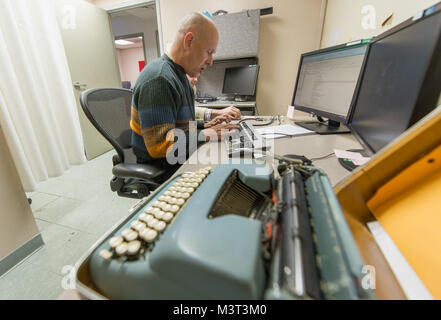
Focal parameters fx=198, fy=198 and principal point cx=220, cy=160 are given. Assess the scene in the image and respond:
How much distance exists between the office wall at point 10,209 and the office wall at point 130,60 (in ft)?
24.1

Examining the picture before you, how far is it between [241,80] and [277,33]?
66 cm

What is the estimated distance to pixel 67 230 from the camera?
137cm

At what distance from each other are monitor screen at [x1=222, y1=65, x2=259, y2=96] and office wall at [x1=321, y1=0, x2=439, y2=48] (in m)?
0.76

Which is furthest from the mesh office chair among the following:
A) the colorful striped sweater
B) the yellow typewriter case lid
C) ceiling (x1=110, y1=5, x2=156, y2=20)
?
ceiling (x1=110, y1=5, x2=156, y2=20)

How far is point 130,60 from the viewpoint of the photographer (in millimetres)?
7418

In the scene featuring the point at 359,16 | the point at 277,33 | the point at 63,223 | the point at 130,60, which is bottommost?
the point at 63,223

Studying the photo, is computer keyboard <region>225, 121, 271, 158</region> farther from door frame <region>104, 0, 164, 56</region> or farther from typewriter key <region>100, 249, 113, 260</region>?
door frame <region>104, 0, 164, 56</region>

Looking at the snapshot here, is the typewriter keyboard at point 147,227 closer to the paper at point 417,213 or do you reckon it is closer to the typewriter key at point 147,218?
the typewriter key at point 147,218

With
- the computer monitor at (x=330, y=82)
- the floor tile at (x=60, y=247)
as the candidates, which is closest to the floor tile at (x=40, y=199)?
the floor tile at (x=60, y=247)

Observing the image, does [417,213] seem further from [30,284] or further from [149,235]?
[30,284]

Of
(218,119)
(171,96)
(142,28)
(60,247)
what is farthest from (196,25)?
(142,28)

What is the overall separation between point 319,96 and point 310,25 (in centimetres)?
154
